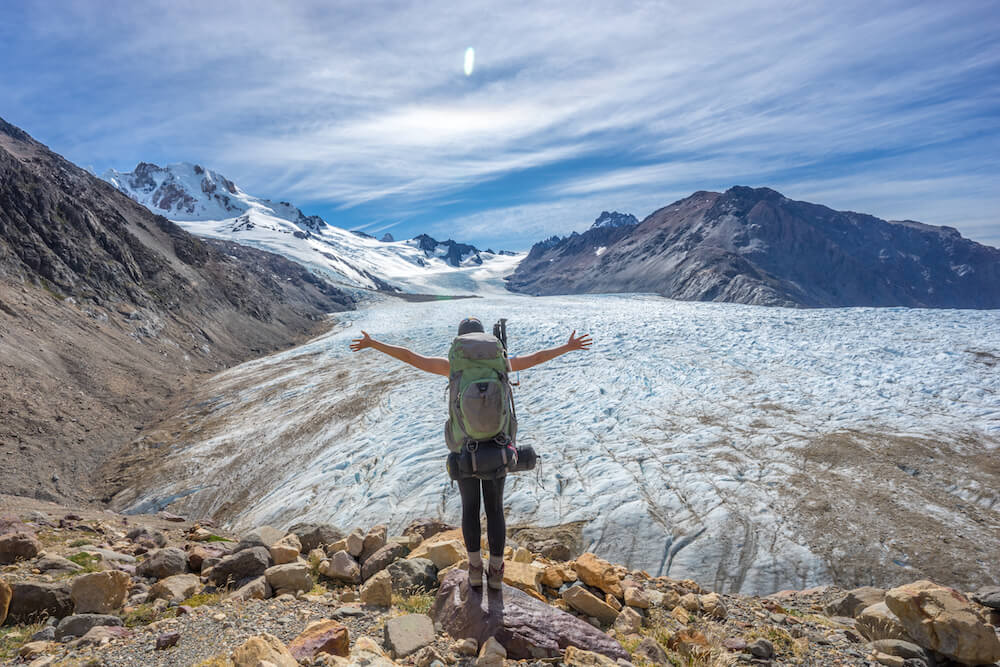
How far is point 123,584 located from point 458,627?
351 centimetres

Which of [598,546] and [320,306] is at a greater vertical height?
[320,306]

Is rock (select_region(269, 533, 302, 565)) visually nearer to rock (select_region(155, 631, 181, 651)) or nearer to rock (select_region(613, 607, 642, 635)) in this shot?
rock (select_region(155, 631, 181, 651))

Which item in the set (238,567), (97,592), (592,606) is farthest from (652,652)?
(97,592)

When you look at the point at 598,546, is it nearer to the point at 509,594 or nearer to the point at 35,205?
the point at 509,594

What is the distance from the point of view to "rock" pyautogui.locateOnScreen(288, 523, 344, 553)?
764 cm

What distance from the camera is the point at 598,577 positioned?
5711 mm

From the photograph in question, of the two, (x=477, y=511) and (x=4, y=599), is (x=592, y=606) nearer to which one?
(x=477, y=511)

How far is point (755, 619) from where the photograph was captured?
5535 mm

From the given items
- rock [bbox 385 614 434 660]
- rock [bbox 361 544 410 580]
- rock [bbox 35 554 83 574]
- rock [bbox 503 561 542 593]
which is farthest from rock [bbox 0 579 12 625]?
rock [bbox 503 561 542 593]

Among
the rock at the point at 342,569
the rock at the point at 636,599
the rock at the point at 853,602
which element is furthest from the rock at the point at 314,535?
the rock at the point at 853,602

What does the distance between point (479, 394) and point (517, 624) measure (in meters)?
2.02

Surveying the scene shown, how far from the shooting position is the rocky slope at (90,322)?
1612 centimetres

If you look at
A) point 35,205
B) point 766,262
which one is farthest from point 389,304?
point 766,262

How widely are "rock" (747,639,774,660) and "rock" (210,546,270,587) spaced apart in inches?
212
